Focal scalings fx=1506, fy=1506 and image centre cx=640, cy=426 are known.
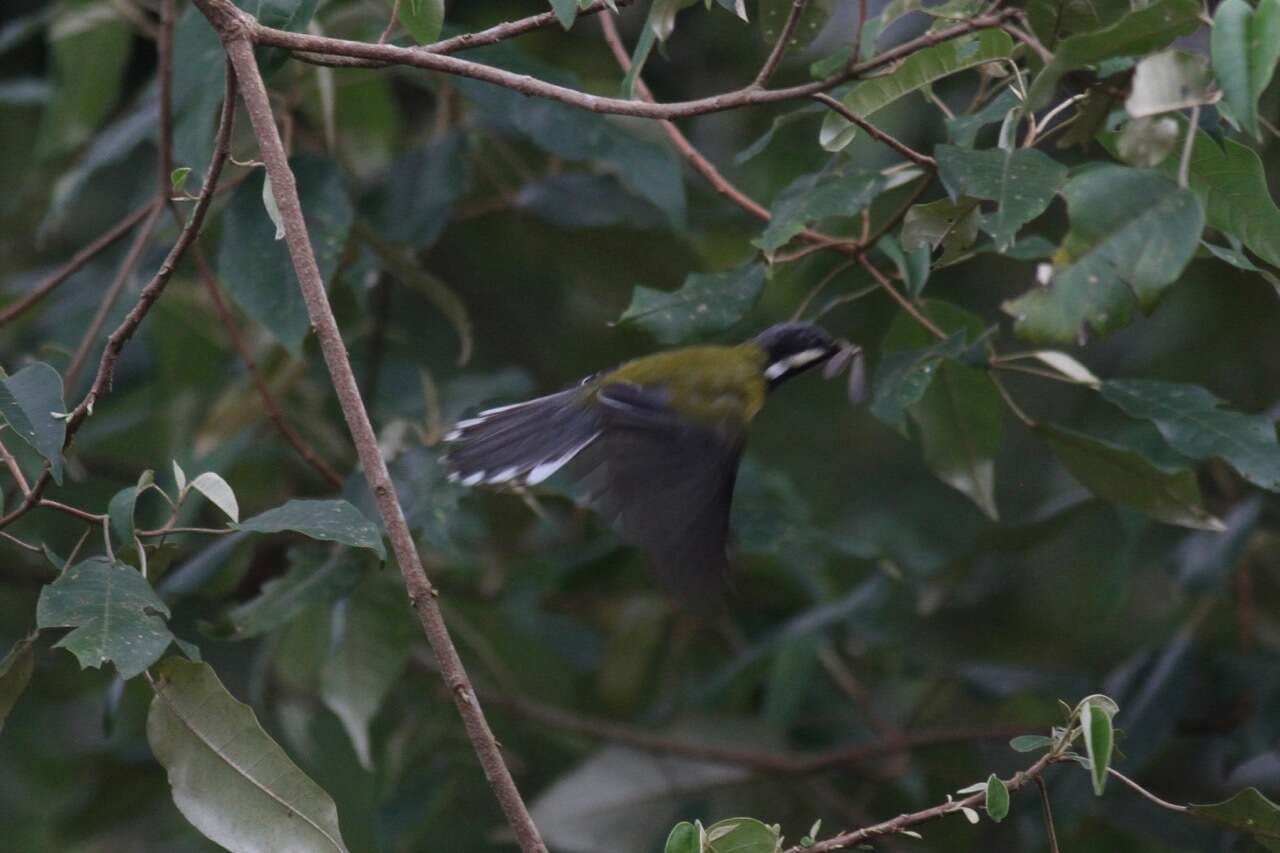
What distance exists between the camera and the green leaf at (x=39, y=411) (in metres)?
1.45

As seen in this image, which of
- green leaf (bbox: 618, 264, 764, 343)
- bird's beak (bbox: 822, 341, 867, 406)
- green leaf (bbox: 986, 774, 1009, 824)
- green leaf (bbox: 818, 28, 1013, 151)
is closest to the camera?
green leaf (bbox: 986, 774, 1009, 824)

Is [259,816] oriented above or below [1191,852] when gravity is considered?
above

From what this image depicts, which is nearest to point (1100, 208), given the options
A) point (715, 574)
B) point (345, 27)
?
point (715, 574)

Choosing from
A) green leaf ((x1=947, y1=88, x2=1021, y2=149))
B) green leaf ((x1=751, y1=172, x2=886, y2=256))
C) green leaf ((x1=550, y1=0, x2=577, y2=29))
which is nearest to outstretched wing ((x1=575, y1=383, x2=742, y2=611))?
green leaf ((x1=751, y1=172, x2=886, y2=256))

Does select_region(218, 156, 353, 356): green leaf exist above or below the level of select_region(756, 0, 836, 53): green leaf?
below

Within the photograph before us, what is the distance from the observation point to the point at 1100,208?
1.29 metres

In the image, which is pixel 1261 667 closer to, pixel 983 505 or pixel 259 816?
pixel 983 505

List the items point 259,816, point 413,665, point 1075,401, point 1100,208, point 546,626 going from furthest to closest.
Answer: point 1075,401
point 546,626
point 413,665
point 259,816
point 1100,208

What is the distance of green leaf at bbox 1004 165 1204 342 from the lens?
1269 millimetres

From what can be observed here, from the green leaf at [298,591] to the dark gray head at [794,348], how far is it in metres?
0.70

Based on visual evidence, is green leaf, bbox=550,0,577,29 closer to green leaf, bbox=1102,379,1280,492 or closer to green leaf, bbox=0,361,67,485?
green leaf, bbox=0,361,67,485

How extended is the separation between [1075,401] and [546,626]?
148 centimetres

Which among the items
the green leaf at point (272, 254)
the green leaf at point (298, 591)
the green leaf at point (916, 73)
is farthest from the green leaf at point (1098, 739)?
the green leaf at point (272, 254)

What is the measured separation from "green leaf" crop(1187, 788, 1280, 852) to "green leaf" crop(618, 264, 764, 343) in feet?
2.66
